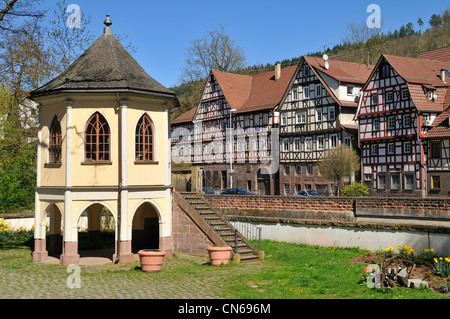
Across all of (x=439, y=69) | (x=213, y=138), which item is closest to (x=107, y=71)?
(x=439, y=69)

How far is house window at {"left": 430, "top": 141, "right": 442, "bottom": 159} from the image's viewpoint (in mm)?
41812

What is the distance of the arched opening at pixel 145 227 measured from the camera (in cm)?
2488

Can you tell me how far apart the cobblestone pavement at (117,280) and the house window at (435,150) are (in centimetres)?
2679

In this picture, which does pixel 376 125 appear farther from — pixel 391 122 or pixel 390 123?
pixel 391 122

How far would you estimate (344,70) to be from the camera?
53656 millimetres

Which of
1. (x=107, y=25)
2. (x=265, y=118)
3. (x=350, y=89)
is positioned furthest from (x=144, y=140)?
(x=265, y=118)

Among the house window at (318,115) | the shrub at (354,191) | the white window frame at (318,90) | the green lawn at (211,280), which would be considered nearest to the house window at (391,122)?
the shrub at (354,191)

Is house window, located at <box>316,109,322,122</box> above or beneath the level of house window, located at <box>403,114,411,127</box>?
above

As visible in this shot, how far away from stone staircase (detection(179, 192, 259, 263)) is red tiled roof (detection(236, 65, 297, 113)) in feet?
108

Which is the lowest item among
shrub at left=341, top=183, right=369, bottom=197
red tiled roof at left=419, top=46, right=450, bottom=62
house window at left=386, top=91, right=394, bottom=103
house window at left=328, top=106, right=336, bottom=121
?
shrub at left=341, top=183, right=369, bottom=197

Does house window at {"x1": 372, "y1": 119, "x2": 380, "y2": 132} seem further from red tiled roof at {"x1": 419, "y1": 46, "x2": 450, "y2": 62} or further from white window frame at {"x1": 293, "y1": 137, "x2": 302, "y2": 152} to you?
red tiled roof at {"x1": 419, "y1": 46, "x2": 450, "y2": 62}

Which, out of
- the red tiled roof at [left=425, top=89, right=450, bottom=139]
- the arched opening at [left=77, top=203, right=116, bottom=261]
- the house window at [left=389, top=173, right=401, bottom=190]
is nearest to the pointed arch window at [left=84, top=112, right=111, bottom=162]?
the arched opening at [left=77, top=203, right=116, bottom=261]

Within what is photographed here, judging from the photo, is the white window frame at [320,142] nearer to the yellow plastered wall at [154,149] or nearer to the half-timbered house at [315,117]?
the half-timbered house at [315,117]

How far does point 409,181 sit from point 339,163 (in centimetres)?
572
